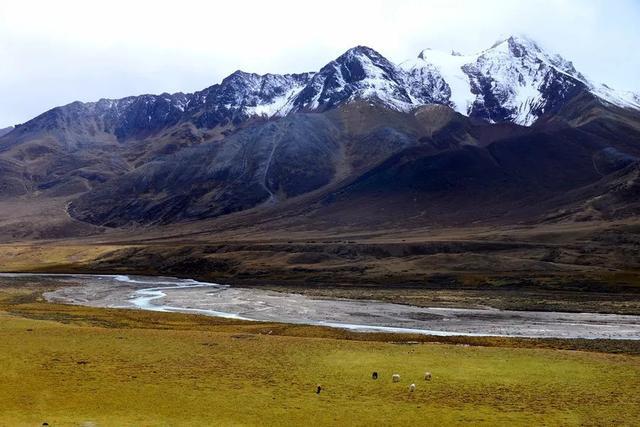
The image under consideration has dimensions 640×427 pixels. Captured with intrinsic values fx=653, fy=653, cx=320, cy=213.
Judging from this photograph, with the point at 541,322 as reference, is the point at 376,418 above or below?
above

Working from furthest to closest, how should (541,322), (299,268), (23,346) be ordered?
(299,268) → (541,322) → (23,346)

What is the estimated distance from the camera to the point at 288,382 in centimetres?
3638

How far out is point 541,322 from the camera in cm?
7331

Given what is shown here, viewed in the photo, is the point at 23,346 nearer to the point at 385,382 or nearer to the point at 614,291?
the point at 385,382

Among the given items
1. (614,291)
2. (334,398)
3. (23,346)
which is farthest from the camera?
(614,291)

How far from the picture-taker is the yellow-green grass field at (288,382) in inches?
1184

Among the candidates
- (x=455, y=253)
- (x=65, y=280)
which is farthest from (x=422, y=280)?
(x=65, y=280)

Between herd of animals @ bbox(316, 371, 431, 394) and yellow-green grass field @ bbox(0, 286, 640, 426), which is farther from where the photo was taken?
herd of animals @ bbox(316, 371, 431, 394)

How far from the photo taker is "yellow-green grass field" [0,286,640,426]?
3008 cm

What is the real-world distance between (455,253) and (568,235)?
126 feet

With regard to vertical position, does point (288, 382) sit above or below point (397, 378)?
above

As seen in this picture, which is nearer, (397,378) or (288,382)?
(288,382)

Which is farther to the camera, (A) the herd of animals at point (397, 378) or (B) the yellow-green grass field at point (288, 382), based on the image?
(A) the herd of animals at point (397, 378)

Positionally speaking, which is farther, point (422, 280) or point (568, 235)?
point (568, 235)
